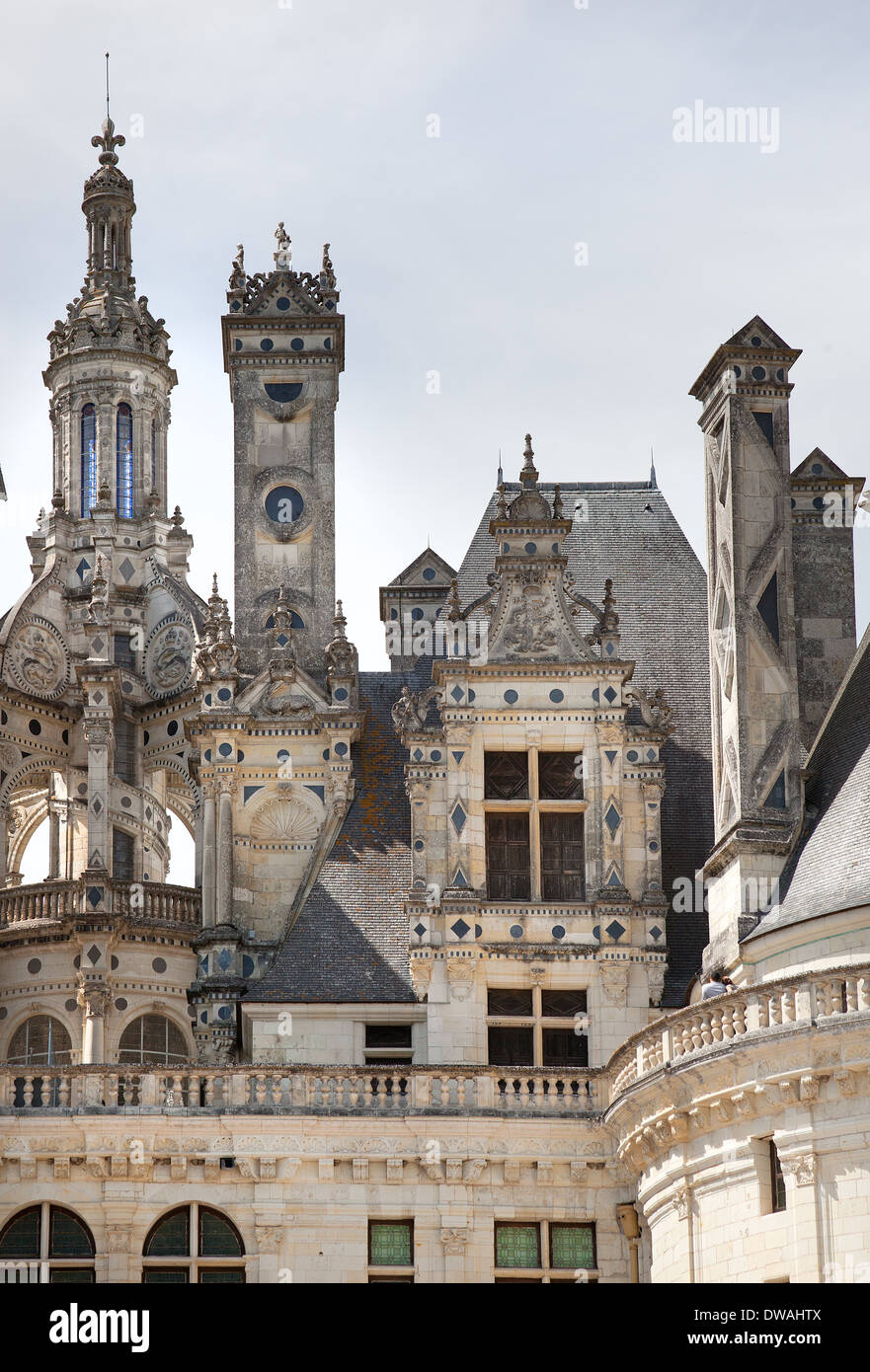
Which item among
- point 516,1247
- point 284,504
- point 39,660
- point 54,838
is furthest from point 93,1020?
point 516,1247

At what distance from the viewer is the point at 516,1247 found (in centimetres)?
3922

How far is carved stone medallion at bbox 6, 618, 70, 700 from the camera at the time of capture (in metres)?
55.1

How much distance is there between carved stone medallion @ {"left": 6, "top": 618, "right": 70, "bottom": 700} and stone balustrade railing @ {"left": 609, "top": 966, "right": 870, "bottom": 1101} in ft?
70.9

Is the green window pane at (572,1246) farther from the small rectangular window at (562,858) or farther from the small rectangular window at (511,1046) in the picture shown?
the small rectangular window at (562,858)

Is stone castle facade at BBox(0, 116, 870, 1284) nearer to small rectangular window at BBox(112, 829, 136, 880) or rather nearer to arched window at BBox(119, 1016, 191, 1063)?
arched window at BBox(119, 1016, 191, 1063)

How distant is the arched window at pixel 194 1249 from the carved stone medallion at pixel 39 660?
59.9 feet

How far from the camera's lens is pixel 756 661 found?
40375mm

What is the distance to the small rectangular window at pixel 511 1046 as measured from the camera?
42.4 m

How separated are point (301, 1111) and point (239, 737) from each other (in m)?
8.35

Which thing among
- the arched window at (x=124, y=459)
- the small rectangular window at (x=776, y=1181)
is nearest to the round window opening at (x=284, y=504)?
the arched window at (x=124, y=459)

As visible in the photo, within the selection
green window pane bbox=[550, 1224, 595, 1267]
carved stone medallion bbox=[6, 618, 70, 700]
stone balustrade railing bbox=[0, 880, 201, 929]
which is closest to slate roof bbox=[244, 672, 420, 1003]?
green window pane bbox=[550, 1224, 595, 1267]

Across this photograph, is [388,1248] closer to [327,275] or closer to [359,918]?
[359,918]

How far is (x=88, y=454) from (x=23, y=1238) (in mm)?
23106
